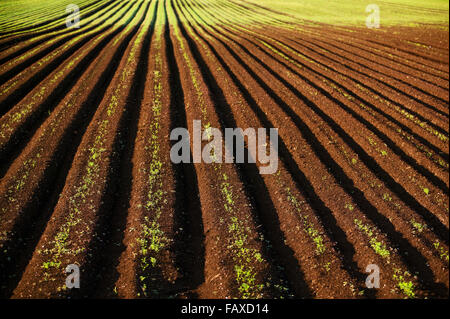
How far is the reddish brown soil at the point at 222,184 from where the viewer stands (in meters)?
5.33

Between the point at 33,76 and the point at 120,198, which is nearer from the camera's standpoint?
the point at 120,198

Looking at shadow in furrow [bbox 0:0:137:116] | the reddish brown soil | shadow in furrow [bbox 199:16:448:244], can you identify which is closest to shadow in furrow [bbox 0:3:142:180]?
the reddish brown soil

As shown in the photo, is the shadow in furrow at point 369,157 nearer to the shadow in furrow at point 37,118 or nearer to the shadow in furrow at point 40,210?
the shadow in furrow at point 40,210

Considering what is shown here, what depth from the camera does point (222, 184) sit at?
7.46 metres

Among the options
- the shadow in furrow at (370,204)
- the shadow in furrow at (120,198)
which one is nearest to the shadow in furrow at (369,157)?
the shadow in furrow at (370,204)

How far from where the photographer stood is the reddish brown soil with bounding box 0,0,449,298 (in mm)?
5328

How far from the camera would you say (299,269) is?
18.2 feet

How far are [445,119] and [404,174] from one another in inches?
152

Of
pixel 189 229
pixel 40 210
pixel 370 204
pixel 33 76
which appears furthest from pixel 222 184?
pixel 33 76

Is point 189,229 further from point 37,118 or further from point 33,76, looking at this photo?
point 33,76

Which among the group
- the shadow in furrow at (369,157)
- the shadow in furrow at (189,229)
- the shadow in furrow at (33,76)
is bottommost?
the shadow in furrow at (189,229)

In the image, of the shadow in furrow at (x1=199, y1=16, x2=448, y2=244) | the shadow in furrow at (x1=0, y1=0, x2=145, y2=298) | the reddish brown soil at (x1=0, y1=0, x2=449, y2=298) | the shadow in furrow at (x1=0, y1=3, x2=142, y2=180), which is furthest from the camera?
the shadow in furrow at (x1=0, y1=3, x2=142, y2=180)

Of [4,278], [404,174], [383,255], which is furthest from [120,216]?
[404,174]

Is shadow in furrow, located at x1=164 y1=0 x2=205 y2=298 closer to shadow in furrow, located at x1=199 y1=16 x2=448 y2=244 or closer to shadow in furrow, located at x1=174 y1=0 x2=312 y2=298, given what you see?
shadow in furrow, located at x1=174 y1=0 x2=312 y2=298
